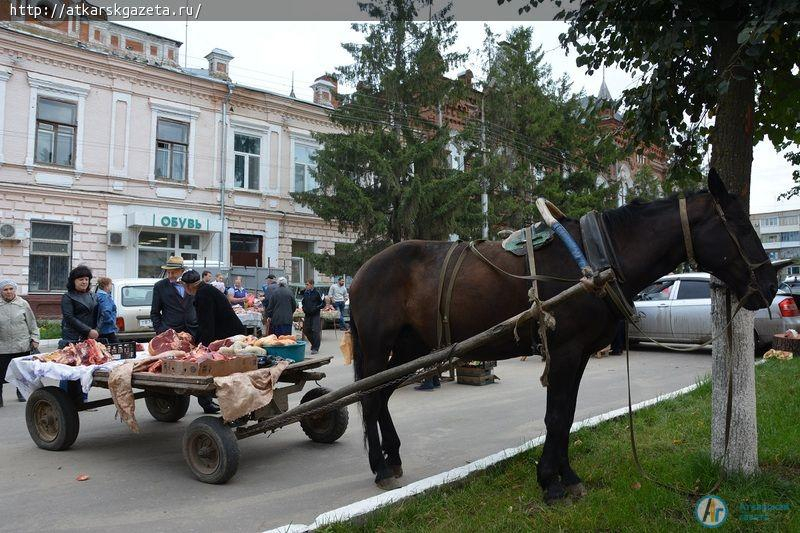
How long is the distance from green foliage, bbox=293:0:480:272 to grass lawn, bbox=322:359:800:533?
15.8 metres

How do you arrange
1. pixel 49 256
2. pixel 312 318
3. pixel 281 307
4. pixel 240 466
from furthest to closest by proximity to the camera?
pixel 49 256
pixel 312 318
pixel 281 307
pixel 240 466

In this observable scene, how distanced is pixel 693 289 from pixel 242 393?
37.7 ft

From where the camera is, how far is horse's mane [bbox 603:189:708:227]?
4383mm

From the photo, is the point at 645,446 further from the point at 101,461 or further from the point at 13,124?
the point at 13,124

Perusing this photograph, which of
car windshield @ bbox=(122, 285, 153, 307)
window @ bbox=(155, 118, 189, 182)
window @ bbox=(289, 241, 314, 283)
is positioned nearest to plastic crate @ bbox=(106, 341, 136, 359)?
car windshield @ bbox=(122, 285, 153, 307)

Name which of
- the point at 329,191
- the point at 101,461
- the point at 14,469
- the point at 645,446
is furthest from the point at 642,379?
the point at 329,191

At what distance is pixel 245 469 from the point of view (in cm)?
562

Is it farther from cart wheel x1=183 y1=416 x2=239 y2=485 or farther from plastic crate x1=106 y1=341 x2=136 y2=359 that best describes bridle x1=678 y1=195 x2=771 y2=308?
plastic crate x1=106 y1=341 x2=136 y2=359

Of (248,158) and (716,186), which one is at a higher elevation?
(248,158)

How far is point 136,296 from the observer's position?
599 inches

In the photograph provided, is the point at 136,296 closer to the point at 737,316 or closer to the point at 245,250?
the point at 245,250

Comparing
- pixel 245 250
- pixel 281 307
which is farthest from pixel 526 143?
pixel 281 307

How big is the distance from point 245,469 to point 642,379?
7.43 m

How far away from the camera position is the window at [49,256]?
19.5 m
